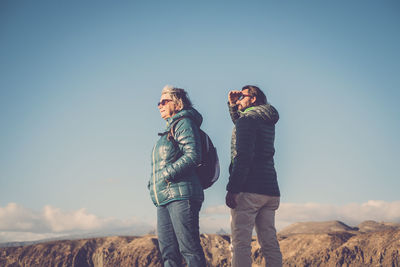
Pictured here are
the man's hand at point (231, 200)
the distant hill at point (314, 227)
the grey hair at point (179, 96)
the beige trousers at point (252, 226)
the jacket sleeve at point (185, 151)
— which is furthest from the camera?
the distant hill at point (314, 227)

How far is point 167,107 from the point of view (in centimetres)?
439

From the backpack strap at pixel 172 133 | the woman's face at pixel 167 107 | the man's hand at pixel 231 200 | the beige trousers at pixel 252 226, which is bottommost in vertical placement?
the beige trousers at pixel 252 226

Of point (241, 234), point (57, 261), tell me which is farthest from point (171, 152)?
point (57, 261)

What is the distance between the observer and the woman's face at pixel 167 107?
438 centimetres

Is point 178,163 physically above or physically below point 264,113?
below

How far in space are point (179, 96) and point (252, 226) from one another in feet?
5.80

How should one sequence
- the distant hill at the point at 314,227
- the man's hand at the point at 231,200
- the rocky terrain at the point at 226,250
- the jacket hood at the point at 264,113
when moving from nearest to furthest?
the man's hand at the point at 231,200 → the jacket hood at the point at 264,113 → the rocky terrain at the point at 226,250 → the distant hill at the point at 314,227

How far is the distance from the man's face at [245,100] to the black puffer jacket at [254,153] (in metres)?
0.22

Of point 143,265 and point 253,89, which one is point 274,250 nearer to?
point 253,89

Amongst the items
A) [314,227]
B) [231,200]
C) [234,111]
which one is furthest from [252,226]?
[314,227]

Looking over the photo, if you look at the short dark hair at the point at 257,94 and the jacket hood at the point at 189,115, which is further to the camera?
the short dark hair at the point at 257,94

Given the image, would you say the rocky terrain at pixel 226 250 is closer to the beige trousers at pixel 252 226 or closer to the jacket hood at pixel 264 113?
the beige trousers at pixel 252 226

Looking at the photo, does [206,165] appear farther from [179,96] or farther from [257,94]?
[257,94]

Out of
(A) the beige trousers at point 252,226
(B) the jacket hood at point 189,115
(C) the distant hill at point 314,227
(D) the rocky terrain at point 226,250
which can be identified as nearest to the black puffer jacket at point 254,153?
(A) the beige trousers at point 252,226
